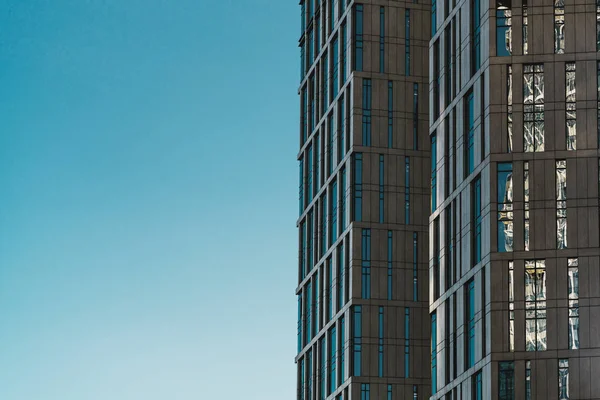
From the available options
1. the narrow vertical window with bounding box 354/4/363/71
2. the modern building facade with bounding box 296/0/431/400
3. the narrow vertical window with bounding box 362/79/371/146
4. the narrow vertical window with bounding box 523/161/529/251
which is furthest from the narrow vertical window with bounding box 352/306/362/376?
the narrow vertical window with bounding box 523/161/529/251

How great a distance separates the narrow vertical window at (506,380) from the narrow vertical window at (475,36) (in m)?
19.1

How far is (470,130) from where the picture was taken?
291 ft

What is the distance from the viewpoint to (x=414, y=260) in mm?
113562

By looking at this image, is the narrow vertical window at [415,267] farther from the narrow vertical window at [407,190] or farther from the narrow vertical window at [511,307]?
the narrow vertical window at [511,307]

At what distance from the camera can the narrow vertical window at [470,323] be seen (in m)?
84.6

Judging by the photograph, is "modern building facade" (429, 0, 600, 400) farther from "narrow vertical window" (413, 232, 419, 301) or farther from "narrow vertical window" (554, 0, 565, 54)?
"narrow vertical window" (413, 232, 419, 301)

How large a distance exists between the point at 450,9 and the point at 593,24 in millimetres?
12253

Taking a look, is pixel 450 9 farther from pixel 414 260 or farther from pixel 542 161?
pixel 414 260

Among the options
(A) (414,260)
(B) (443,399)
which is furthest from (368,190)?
(B) (443,399)

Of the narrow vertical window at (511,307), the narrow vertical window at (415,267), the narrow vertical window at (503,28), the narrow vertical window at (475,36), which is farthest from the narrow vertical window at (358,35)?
the narrow vertical window at (511,307)

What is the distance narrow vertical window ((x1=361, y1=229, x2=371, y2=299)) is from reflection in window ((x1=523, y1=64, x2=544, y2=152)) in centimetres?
3058

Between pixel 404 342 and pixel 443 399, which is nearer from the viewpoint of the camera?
pixel 443 399

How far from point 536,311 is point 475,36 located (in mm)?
18653

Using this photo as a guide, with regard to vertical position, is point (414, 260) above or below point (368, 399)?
above
